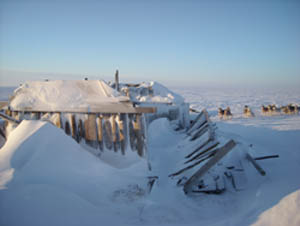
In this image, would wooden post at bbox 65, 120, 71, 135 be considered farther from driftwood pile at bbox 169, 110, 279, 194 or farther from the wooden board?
driftwood pile at bbox 169, 110, 279, 194

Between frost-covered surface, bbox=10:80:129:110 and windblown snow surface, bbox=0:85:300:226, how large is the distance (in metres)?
0.99

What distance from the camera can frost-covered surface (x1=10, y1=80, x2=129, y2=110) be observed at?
5469 millimetres

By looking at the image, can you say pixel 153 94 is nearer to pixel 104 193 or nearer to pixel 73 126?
pixel 73 126

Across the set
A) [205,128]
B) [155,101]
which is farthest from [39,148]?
[155,101]

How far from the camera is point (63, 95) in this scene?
223 inches

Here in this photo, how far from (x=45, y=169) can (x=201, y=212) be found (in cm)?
309

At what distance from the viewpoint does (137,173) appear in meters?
4.83

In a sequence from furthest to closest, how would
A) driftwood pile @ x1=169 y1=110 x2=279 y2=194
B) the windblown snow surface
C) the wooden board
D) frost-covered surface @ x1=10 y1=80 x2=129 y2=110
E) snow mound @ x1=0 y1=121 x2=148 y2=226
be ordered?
frost-covered surface @ x1=10 y1=80 x2=129 y2=110 → the wooden board → driftwood pile @ x1=169 y1=110 x2=279 y2=194 → the windblown snow surface → snow mound @ x1=0 y1=121 x2=148 y2=226

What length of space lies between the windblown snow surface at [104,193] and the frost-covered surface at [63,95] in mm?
988

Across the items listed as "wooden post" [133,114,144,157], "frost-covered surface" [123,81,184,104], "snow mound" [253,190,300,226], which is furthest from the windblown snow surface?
"frost-covered surface" [123,81,184,104]

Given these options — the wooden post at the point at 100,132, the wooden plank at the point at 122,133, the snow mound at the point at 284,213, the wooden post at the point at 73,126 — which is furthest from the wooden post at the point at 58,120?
the snow mound at the point at 284,213

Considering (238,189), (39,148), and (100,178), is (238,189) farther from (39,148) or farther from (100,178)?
(39,148)

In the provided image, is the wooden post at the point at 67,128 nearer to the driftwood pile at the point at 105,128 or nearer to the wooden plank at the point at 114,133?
the driftwood pile at the point at 105,128

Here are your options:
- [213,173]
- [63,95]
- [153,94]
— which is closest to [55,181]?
[63,95]
